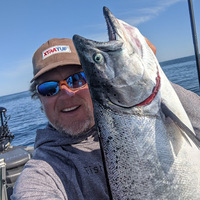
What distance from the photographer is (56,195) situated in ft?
6.72

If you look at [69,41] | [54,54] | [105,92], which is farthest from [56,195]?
[69,41]

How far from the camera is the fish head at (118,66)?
1814 mm

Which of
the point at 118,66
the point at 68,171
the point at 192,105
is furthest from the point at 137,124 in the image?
the point at 68,171

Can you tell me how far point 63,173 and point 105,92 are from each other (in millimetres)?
976

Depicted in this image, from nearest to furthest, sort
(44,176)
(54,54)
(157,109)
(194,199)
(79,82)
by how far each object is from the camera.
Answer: (194,199), (157,109), (44,176), (79,82), (54,54)

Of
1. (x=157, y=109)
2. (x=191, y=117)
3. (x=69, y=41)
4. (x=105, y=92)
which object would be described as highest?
(x=69, y=41)

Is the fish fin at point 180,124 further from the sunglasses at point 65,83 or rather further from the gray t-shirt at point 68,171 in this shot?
the sunglasses at point 65,83

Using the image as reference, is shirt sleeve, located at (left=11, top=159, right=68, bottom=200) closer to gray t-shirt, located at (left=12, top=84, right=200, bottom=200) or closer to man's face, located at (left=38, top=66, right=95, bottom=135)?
gray t-shirt, located at (left=12, top=84, right=200, bottom=200)

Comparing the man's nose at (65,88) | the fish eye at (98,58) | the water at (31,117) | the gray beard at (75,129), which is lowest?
the water at (31,117)

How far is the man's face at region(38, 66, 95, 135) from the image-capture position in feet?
8.36

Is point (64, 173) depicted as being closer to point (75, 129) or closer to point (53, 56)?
point (75, 129)

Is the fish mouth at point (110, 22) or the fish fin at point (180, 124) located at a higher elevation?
the fish mouth at point (110, 22)

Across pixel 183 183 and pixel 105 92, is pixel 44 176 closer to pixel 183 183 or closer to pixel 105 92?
pixel 105 92

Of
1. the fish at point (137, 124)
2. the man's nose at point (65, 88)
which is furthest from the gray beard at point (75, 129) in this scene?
the fish at point (137, 124)
